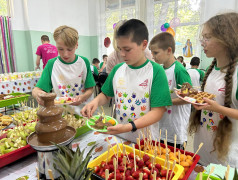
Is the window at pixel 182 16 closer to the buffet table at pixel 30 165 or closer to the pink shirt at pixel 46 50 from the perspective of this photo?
the pink shirt at pixel 46 50

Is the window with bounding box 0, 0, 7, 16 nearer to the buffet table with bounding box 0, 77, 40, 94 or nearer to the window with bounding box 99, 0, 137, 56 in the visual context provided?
the buffet table with bounding box 0, 77, 40, 94

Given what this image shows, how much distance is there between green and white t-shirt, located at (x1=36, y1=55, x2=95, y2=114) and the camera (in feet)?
6.42

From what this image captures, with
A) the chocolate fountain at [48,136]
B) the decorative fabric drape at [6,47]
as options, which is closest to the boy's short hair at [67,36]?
the chocolate fountain at [48,136]

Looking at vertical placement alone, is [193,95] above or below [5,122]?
above

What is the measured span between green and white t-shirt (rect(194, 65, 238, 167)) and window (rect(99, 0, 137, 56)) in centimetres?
676

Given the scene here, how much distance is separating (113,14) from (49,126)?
26.5ft

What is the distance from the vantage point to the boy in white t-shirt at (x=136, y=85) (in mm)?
1324

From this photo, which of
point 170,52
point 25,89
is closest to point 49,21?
point 25,89

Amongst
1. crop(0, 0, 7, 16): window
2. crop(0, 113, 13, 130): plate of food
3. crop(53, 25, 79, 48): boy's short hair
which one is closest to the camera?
crop(0, 113, 13, 130): plate of food

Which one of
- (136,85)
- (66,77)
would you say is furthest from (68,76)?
(136,85)

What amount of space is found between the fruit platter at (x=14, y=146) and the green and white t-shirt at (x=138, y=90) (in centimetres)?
75

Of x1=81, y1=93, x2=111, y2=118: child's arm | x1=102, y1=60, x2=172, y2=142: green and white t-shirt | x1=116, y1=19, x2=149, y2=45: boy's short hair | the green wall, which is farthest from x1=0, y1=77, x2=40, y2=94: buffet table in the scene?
Result: x1=116, y1=19, x2=149, y2=45: boy's short hair

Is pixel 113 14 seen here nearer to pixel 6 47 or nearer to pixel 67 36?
pixel 6 47

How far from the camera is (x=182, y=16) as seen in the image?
6.40 m
